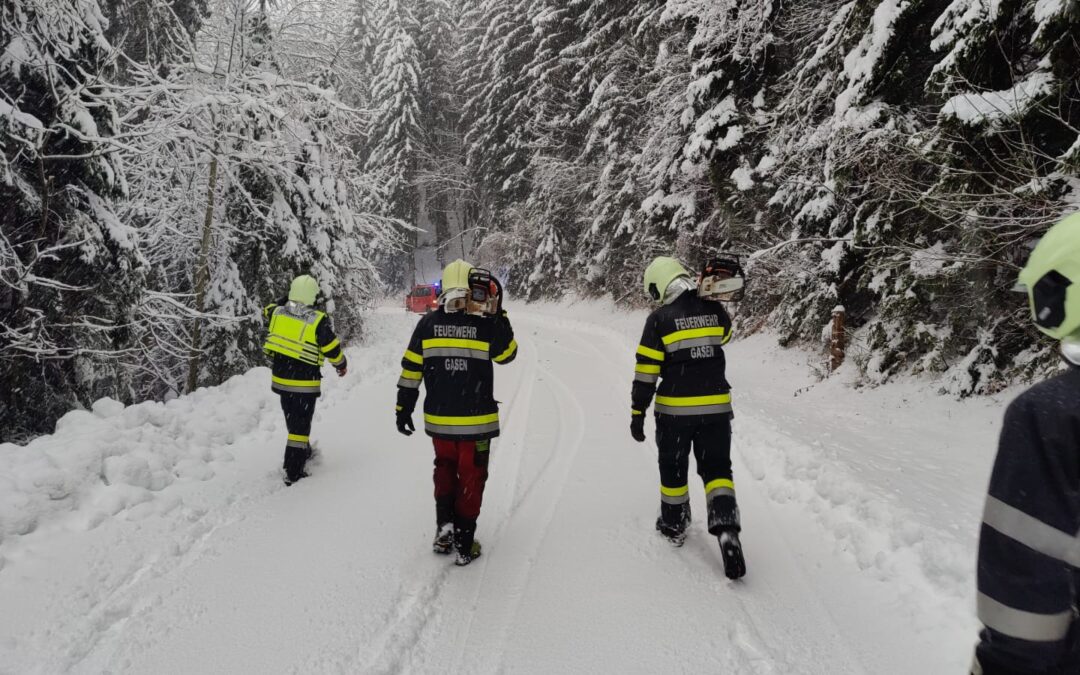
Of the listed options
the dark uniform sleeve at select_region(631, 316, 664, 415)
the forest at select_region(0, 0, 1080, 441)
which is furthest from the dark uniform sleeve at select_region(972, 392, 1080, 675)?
the forest at select_region(0, 0, 1080, 441)

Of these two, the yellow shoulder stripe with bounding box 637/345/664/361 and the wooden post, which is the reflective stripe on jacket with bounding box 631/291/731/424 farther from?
the wooden post

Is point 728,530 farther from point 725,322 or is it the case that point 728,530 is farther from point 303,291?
point 303,291

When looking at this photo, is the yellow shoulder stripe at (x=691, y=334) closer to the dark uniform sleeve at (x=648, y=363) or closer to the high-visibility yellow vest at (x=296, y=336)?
the dark uniform sleeve at (x=648, y=363)

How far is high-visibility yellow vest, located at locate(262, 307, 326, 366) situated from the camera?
5.45m

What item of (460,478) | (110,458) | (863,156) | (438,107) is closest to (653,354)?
(460,478)

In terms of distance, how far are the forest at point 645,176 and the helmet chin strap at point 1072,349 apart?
476cm

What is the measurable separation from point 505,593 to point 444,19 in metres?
46.5

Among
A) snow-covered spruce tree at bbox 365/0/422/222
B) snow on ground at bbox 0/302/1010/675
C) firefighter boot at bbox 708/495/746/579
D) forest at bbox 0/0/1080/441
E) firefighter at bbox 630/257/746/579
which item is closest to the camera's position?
snow on ground at bbox 0/302/1010/675

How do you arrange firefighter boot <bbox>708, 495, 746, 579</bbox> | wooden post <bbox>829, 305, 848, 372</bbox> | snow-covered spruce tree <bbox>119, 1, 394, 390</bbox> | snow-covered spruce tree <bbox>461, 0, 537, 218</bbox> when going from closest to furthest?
firefighter boot <bbox>708, 495, 746, 579</bbox> → snow-covered spruce tree <bbox>119, 1, 394, 390</bbox> → wooden post <bbox>829, 305, 848, 372</bbox> → snow-covered spruce tree <bbox>461, 0, 537, 218</bbox>

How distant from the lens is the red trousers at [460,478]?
3990 mm

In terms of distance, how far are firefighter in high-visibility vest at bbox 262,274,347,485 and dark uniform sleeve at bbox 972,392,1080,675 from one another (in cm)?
509

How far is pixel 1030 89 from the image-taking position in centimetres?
507

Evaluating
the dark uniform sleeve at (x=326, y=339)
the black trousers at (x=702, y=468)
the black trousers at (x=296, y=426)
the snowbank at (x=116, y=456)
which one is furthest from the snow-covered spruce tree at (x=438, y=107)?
the black trousers at (x=702, y=468)

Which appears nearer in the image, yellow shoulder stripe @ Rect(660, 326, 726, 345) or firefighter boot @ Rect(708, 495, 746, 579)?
firefighter boot @ Rect(708, 495, 746, 579)
